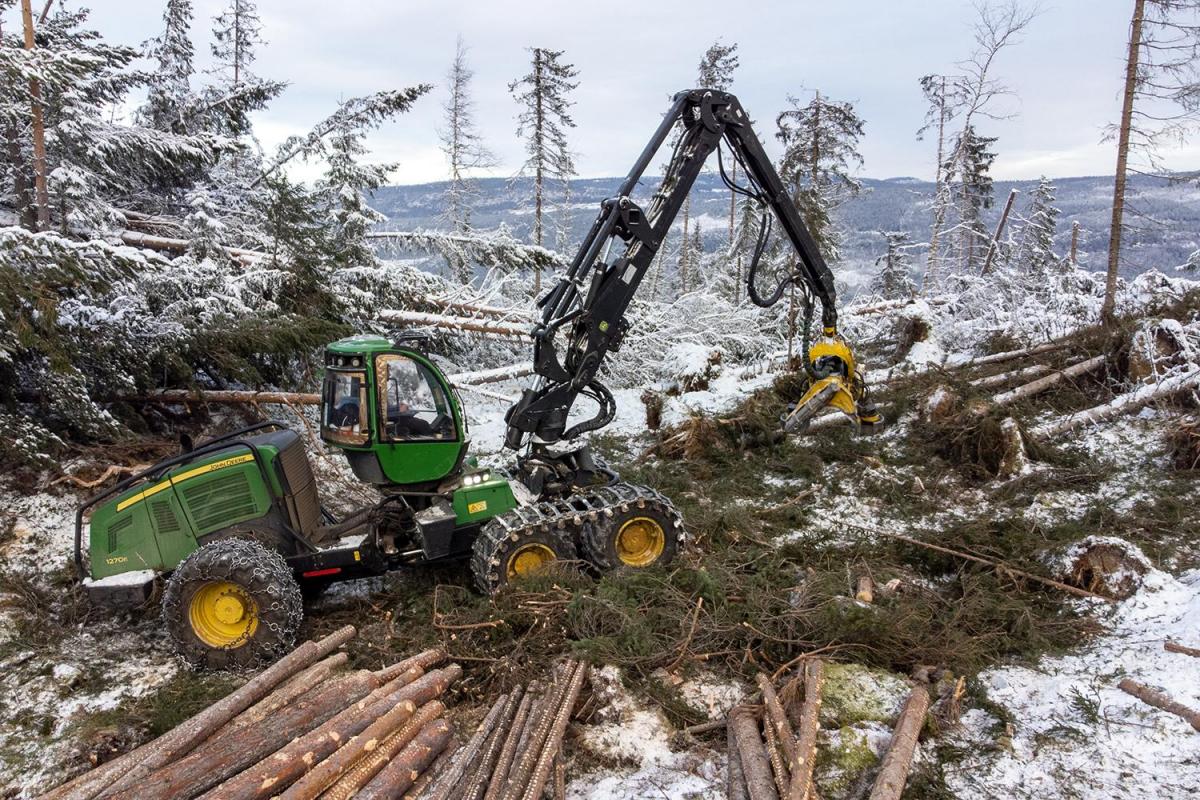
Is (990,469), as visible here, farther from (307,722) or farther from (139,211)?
(139,211)

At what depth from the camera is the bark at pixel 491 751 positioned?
3613 millimetres

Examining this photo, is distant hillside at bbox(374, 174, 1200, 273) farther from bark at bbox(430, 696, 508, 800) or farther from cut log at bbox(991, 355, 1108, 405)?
bark at bbox(430, 696, 508, 800)

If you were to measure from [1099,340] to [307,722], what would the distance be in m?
10.9

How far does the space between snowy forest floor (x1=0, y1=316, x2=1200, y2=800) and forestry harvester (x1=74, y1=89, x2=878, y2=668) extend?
1.28 feet

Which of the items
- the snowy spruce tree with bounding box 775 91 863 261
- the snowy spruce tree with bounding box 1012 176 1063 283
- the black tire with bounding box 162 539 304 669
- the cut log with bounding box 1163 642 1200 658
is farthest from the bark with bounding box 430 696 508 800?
the snowy spruce tree with bounding box 1012 176 1063 283

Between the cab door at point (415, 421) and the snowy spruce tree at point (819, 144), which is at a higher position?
the snowy spruce tree at point (819, 144)

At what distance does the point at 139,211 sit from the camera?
1350 centimetres

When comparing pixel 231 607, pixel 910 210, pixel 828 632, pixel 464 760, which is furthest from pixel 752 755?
pixel 910 210

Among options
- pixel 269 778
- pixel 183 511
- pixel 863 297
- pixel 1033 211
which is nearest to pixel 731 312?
pixel 863 297

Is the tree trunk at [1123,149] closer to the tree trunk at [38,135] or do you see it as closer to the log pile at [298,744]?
the log pile at [298,744]

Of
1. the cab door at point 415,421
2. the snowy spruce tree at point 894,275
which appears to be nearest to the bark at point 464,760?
the cab door at point 415,421

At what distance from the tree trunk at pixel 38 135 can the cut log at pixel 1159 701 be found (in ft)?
42.2

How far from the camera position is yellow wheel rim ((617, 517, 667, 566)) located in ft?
20.2

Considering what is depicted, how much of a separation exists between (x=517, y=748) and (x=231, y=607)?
2576 mm
